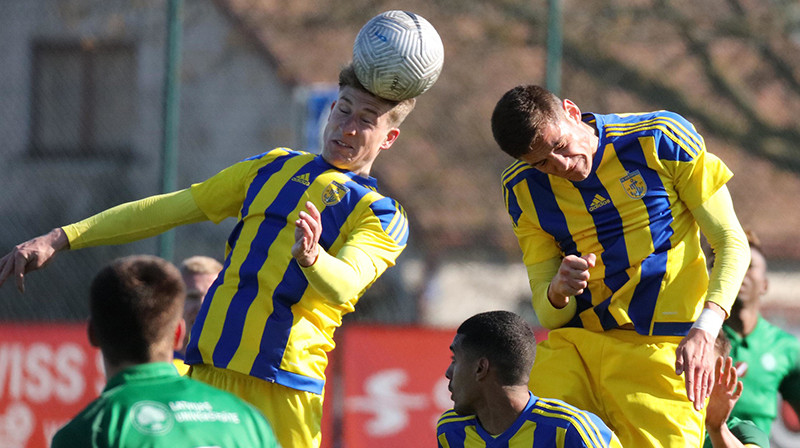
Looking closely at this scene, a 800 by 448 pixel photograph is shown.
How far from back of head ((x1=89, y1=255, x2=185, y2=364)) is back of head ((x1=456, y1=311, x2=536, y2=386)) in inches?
54.8

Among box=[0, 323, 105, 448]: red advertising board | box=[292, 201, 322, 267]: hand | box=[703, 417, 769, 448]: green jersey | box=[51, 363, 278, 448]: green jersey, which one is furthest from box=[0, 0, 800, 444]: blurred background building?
box=[51, 363, 278, 448]: green jersey

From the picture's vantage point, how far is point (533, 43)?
11234 millimetres

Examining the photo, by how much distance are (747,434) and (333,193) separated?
2.24 m

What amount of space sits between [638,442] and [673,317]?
492mm

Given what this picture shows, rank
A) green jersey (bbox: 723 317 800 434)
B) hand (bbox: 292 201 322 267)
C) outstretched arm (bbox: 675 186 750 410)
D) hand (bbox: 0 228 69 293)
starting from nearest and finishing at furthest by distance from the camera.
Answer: hand (bbox: 292 201 322 267) → outstretched arm (bbox: 675 186 750 410) → hand (bbox: 0 228 69 293) → green jersey (bbox: 723 317 800 434)

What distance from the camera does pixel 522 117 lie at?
401cm

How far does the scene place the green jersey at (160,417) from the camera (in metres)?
2.92

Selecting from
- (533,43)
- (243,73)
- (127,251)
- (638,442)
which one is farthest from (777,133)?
(638,442)

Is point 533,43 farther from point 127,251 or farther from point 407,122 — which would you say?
point 127,251

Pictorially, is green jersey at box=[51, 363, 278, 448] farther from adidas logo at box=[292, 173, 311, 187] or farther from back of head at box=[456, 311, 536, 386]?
adidas logo at box=[292, 173, 311, 187]

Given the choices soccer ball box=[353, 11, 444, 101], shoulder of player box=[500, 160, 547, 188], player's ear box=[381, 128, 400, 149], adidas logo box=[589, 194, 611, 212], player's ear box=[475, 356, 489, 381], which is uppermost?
soccer ball box=[353, 11, 444, 101]

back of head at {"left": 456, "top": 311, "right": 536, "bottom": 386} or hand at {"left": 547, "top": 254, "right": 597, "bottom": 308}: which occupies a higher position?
hand at {"left": 547, "top": 254, "right": 597, "bottom": 308}

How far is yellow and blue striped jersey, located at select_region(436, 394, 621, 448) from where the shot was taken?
3.97m

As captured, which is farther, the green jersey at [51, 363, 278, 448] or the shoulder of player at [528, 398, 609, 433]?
the shoulder of player at [528, 398, 609, 433]
